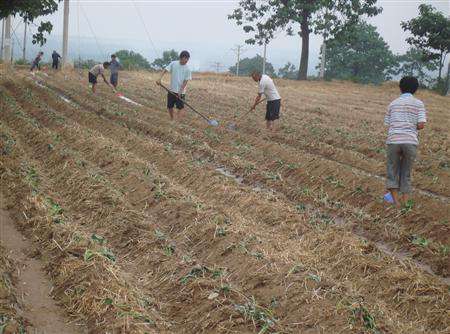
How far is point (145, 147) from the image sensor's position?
10.1 m

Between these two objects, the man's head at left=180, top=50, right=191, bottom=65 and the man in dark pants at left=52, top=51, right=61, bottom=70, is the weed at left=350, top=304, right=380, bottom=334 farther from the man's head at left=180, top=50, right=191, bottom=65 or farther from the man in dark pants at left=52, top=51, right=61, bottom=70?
the man in dark pants at left=52, top=51, right=61, bottom=70

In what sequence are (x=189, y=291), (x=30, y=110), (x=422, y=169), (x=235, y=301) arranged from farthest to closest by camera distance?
1. (x=30, y=110)
2. (x=422, y=169)
3. (x=189, y=291)
4. (x=235, y=301)

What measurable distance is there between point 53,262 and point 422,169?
687 centimetres

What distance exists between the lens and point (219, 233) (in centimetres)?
575

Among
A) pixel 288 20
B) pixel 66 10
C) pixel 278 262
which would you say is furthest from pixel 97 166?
pixel 288 20

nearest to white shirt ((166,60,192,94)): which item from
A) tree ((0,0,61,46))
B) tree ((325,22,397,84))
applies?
tree ((0,0,61,46))

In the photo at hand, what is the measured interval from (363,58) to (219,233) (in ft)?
180

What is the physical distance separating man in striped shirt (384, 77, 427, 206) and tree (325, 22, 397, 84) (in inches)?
2006

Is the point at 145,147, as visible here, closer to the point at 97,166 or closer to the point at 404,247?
the point at 97,166

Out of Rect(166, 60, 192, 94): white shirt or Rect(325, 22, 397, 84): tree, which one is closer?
Rect(166, 60, 192, 94): white shirt

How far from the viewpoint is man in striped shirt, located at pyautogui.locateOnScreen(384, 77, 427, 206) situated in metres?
6.98

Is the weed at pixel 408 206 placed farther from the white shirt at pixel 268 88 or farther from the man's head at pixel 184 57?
the man's head at pixel 184 57

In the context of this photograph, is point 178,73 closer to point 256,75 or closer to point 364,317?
point 256,75

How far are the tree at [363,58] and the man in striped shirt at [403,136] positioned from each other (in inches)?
2006
